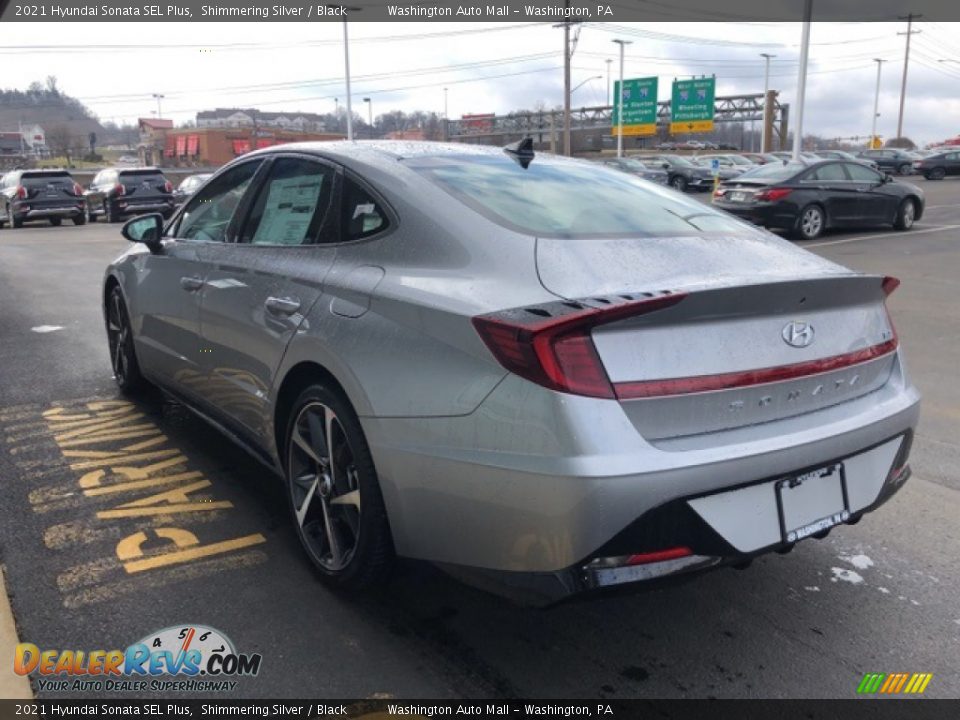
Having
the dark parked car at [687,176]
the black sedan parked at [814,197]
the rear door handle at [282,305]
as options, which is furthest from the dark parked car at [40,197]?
the rear door handle at [282,305]

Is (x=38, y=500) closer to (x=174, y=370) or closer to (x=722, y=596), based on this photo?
(x=174, y=370)

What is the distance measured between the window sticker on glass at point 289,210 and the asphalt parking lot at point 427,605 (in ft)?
4.09

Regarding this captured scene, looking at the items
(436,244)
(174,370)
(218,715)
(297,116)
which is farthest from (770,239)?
(297,116)

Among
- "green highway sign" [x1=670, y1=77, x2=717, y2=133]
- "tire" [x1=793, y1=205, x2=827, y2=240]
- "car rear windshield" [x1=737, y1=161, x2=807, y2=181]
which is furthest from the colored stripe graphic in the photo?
A: "green highway sign" [x1=670, y1=77, x2=717, y2=133]

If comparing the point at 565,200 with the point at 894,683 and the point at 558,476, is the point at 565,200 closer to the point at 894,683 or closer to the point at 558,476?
the point at 558,476

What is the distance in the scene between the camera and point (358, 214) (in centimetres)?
313

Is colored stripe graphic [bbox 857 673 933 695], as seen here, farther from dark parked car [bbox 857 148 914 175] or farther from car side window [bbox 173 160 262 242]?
dark parked car [bbox 857 148 914 175]

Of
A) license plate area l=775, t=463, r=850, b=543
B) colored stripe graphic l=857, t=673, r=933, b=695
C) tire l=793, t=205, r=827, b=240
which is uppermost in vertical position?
license plate area l=775, t=463, r=850, b=543

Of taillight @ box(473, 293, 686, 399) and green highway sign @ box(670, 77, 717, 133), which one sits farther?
green highway sign @ box(670, 77, 717, 133)

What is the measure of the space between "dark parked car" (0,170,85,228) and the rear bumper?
2481 cm

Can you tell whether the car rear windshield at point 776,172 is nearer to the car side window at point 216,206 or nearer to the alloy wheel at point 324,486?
the car side window at point 216,206

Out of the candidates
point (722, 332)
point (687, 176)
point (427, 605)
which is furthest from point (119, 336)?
point (687, 176)

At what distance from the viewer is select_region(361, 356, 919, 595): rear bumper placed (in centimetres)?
216

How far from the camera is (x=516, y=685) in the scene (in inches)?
99.0
